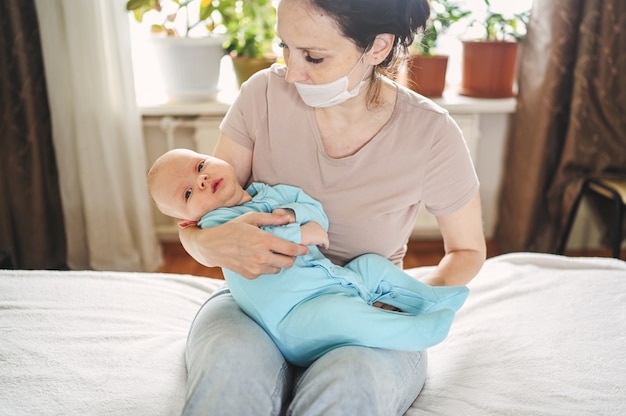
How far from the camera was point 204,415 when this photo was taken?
36.5 inches

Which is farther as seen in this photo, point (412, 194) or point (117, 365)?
point (412, 194)

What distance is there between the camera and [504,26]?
8.23ft

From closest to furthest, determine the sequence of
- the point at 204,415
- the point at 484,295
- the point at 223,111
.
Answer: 1. the point at 204,415
2. the point at 484,295
3. the point at 223,111

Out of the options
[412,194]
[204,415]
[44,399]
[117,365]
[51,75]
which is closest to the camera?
[204,415]

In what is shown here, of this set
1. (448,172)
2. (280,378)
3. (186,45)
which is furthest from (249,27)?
(280,378)

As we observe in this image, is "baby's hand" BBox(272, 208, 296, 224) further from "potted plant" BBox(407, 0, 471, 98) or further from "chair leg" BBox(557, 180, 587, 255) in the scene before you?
"chair leg" BBox(557, 180, 587, 255)

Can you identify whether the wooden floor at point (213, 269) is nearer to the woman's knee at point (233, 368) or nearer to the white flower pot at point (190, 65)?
the white flower pot at point (190, 65)

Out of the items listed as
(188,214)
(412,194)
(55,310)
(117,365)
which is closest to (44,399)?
(117,365)

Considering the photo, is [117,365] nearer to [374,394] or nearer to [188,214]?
[188,214]

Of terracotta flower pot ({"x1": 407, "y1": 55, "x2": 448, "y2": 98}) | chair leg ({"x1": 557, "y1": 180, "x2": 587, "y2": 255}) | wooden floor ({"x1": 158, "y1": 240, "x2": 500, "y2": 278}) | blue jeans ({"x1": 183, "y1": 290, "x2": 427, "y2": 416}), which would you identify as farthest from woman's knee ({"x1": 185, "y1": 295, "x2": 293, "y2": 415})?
chair leg ({"x1": 557, "y1": 180, "x2": 587, "y2": 255})

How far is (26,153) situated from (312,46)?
1785mm

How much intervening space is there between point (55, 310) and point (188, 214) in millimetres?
438

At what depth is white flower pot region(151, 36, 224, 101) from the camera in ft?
8.08

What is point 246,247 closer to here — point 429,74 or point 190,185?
point 190,185
